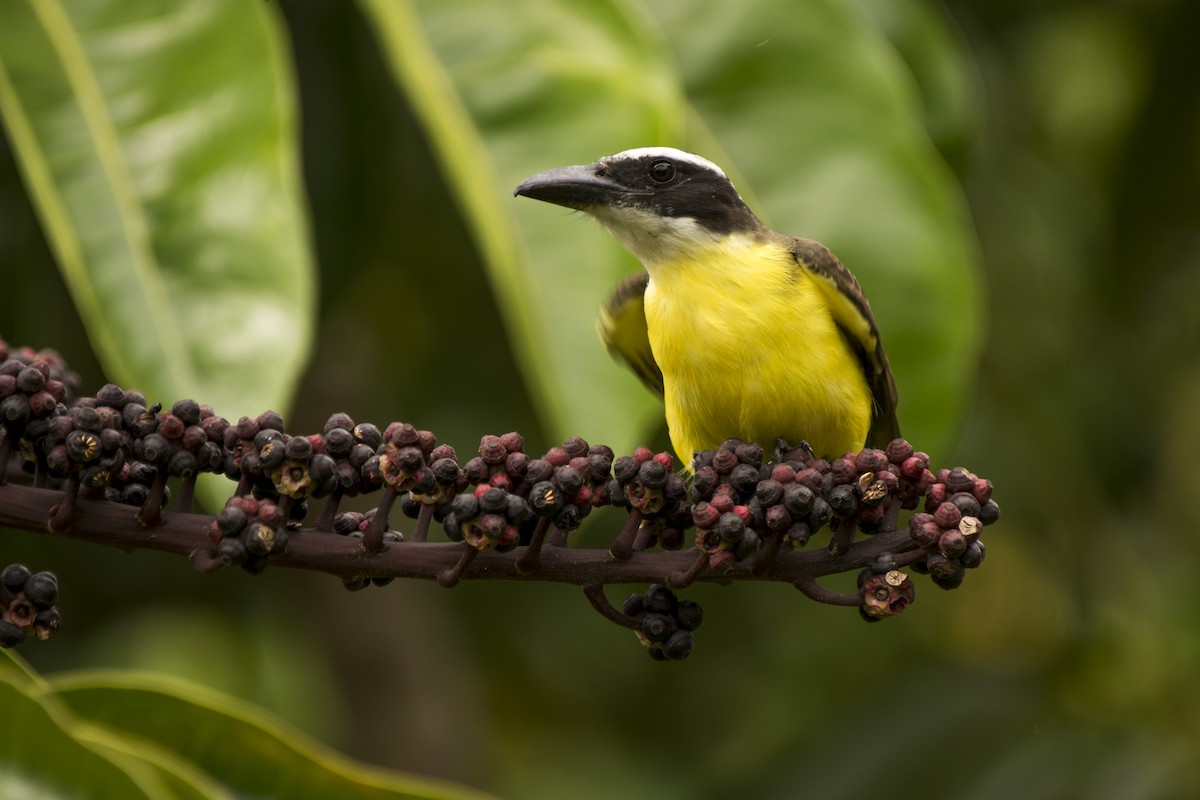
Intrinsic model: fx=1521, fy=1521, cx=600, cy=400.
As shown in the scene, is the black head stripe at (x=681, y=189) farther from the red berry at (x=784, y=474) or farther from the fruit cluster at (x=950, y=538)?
the fruit cluster at (x=950, y=538)

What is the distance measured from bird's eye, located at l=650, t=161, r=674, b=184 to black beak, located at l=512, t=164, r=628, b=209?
0.11 m

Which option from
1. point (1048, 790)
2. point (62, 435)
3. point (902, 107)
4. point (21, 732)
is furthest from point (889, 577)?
point (1048, 790)

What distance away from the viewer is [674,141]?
2896 millimetres

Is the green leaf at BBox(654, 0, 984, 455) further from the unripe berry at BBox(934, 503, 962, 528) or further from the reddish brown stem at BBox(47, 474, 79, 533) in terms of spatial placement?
the reddish brown stem at BBox(47, 474, 79, 533)

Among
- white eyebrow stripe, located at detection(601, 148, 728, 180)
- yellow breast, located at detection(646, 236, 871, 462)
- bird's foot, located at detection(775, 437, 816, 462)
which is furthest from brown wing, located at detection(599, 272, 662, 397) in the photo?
bird's foot, located at detection(775, 437, 816, 462)

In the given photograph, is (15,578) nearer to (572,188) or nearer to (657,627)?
(657,627)

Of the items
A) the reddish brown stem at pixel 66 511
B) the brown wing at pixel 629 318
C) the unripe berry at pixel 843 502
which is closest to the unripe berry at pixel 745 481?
the unripe berry at pixel 843 502

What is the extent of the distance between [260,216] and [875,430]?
1.35 metres

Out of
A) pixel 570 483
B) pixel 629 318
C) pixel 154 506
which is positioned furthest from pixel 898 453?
pixel 629 318

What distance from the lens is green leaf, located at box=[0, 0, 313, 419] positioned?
248 centimetres

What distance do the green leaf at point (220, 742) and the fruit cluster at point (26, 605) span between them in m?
0.59

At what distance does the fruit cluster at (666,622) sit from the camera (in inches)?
75.4

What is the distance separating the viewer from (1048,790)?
444cm

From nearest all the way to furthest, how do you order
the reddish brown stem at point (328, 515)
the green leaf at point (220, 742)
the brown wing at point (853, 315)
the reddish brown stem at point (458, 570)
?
the reddish brown stem at point (458, 570)
the reddish brown stem at point (328, 515)
the green leaf at point (220, 742)
the brown wing at point (853, 315)
